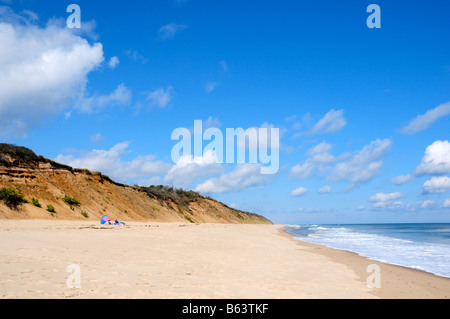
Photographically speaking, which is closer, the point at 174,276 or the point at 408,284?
the point at 174,276

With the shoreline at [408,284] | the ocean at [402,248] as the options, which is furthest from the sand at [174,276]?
the ocean at [402,248]

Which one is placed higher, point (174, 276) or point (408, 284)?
point (174, 276)

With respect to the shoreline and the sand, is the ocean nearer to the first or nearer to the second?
the shoreline

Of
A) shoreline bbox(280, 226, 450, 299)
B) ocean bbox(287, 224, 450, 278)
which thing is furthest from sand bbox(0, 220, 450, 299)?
ocean bbox(287, 224, 450, 278)

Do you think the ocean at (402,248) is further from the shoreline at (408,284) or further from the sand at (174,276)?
the sand at (174,276)

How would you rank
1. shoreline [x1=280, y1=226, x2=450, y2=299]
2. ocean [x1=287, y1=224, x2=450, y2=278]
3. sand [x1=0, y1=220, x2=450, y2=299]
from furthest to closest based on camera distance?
ocean [x1=287, y1=224, x2=450, y2=278] → shoreline [x1=280, y1=226, x2=450, y2=299] → sand [x1=0, y1=220, x2=450, y2=299]

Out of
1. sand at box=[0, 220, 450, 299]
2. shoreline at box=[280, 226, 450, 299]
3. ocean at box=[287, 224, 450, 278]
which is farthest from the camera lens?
ocean at box=[287, 224, 450, 278]

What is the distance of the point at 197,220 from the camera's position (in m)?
65.9

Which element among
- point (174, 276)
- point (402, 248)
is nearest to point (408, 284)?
point (174, 276)

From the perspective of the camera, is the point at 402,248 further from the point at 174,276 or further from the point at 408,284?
the point at 174,276

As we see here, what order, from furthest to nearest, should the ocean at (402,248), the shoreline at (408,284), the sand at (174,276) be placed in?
1. the ocean at (402,248)
2. the shoreline at (408,284)
3. the sand at (174,276)

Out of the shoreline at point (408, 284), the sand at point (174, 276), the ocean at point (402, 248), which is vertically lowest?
the ocean at point (402, 248)

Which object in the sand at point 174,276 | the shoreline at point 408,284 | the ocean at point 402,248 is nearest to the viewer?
the sand at point 174,276
